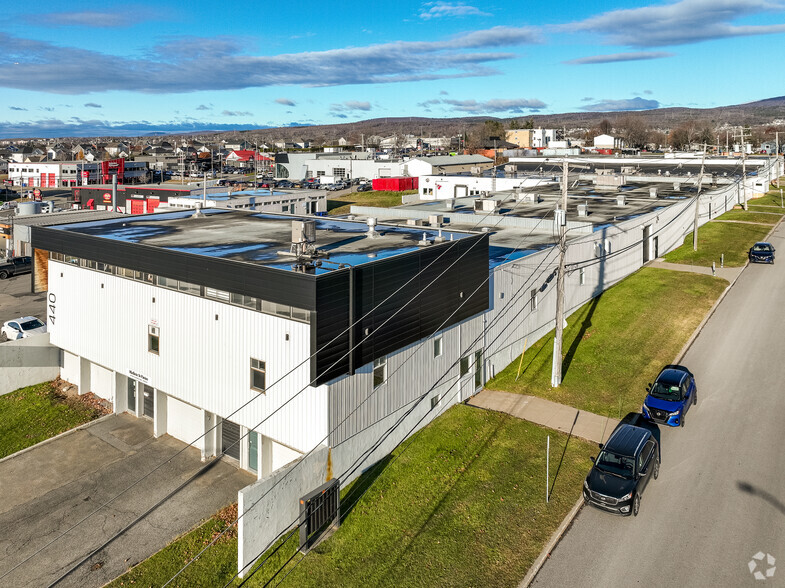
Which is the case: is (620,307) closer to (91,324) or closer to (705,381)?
(705,381)

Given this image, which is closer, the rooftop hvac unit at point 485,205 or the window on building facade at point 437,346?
the window on building facade at point 437,346

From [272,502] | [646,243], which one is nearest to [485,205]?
[646,243]

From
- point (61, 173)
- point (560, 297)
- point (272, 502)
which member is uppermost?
point (61, 173)

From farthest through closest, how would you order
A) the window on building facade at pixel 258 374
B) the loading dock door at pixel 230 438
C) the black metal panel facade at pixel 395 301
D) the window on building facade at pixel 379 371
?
the loading dock door at pixel 230 438 < the window on building facade at pixel 379 371 < the window on building facade at pixel 258 374 < the black metal panel facade at pixel 395 301

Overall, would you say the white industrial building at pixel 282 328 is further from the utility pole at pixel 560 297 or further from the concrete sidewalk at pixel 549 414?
the utility pole at pixel 560 297

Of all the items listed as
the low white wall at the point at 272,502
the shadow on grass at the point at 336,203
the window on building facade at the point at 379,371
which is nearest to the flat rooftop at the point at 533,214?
the window on building facade at the point at 379,371

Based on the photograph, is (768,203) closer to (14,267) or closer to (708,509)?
(708,509)

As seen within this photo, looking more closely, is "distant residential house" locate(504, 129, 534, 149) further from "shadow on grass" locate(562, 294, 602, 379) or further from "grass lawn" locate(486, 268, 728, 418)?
"shadow on grass" locate(562, 294, 602, 379)
